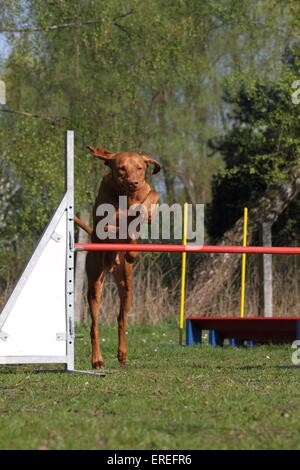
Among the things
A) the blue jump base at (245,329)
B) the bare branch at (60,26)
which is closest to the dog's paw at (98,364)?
the blue jump base at (245,329)

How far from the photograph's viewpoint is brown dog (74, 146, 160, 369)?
8.59 m

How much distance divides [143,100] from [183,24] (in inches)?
204

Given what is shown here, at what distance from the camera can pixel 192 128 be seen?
31.5 meters

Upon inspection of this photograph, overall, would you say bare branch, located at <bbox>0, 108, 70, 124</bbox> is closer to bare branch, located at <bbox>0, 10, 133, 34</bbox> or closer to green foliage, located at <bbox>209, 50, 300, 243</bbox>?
bare branch, located at <bbox>0, 10, 133, 34</bbox>

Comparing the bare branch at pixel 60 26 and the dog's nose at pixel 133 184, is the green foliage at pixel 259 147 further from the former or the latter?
the dog's nose at pixel 133 184

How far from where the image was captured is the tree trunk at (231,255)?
18.4m

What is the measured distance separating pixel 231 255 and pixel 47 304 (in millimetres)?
11624

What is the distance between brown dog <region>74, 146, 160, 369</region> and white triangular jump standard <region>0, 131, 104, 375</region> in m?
0.54

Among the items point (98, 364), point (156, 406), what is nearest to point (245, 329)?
point (98, 364)

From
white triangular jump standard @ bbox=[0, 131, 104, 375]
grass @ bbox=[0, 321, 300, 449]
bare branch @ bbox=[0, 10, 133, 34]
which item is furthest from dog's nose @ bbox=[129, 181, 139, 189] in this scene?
bare branch @ bbox=[0, 10, 133, 34]

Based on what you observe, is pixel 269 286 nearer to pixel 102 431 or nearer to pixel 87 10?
pixel 87 10

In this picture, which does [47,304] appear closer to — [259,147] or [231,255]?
[231,255]

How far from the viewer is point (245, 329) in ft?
39.4

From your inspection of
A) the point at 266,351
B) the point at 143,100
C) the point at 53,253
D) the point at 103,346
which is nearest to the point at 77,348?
the point at 103,346
